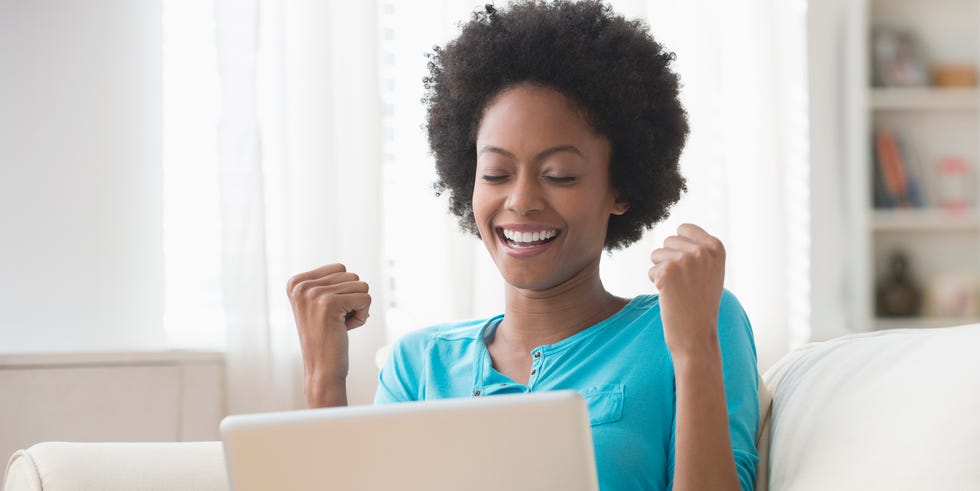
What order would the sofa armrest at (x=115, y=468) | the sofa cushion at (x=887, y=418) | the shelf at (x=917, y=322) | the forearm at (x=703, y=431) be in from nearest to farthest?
1. the sofa cushion at (x=887, y=418)
2. the forearm at (x=703, y=431)
3. the sofa armrest at (x=115, y=468)
4. the shelf at (x=917, y=322)

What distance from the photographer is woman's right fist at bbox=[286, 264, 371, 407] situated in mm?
1462

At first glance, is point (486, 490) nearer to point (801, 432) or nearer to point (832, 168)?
point (801, 432)

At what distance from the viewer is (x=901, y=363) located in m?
1.13

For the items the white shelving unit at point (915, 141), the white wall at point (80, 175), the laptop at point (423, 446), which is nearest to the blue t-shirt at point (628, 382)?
the laptop at point (423, 446)

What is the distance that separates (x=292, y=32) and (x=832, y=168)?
5.06 ft

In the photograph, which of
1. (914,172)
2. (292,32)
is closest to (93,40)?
(292,32)

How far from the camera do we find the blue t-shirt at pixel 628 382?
125 cm

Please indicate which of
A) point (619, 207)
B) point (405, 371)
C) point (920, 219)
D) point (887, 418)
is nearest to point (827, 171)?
point (920, 219)

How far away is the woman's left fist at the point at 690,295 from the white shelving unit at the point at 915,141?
2.08 meters

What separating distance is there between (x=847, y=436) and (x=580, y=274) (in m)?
0.44

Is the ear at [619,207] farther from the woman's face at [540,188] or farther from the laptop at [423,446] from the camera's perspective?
the laptop at [423,446]

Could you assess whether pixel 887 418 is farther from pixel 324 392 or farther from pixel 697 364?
pixel 324 392

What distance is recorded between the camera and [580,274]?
1427mm

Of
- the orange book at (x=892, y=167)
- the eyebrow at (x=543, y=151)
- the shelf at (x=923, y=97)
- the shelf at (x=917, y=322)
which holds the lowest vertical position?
the shelf at (x=917, y=322)
